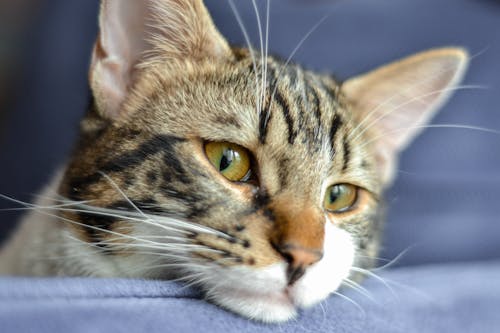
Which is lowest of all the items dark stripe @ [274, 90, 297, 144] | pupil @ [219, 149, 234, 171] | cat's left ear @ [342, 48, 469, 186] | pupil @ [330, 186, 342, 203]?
pupil @ [219, 149, 234, 171]

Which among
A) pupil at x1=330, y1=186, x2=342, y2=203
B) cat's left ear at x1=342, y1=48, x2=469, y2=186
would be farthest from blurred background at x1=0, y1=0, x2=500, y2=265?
pupil at x1=330, y1=186, x2=342, y2=203

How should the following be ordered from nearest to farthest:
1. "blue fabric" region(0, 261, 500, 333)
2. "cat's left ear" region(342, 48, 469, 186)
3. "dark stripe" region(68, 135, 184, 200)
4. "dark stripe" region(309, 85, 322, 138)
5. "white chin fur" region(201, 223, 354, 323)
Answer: "blue fabric" region(0, 261, 500, 333) < "white chin fur" region(201, 223, 354, 323) < "dark stripe" region(68, 135, 184, 200) < "dark stripe" region(309, 85, 322, 138) < "cat's left ear" region(342, 48, 469, 186)

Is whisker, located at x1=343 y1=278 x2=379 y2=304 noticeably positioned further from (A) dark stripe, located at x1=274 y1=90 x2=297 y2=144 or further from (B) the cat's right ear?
(B) the cat's right ear

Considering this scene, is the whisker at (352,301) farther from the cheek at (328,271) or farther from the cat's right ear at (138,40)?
the cat's right ear at (138,40)

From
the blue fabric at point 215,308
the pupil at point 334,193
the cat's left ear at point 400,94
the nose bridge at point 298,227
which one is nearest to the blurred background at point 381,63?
the cat's left ear at point 400,94

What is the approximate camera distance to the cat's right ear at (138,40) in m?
1.01

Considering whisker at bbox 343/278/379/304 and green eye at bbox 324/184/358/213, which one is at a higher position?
green eye at bbox 324/184/358/213

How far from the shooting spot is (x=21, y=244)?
1243mm

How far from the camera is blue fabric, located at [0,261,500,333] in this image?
0.67 m

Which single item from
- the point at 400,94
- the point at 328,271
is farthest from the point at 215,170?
the point at 400,94

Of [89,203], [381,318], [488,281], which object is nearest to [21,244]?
[89,203]

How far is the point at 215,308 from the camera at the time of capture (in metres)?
0.83

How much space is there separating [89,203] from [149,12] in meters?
0.40

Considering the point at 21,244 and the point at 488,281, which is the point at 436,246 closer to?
the point at 488,281
